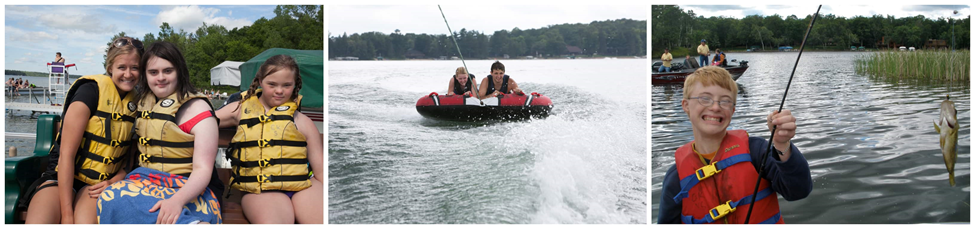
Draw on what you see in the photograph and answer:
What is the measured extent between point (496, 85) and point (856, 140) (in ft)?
11.9

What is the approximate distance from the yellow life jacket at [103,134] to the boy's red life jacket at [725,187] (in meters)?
2.00

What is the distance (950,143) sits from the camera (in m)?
2.05

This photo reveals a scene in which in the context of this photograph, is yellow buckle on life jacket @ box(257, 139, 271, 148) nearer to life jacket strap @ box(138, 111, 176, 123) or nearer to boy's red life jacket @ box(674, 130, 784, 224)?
life jacket strap @ box(138, 111, 176, 123)

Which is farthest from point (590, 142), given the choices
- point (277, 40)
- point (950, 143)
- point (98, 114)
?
point (277, 40)

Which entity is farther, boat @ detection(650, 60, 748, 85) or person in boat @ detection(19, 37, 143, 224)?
boat @ detection(650, 60, 748, 85)

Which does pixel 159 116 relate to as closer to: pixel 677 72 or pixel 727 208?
pixel 727 208

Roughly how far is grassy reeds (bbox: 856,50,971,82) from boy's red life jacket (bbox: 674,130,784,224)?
3.09 meters

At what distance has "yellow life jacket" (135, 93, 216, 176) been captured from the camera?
2076mm

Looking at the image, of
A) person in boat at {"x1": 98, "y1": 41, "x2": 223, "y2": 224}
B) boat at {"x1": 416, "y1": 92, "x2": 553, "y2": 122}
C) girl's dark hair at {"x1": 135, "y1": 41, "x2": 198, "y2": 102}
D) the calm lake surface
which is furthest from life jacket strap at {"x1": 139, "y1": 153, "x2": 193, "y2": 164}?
boat at {"x1": 416, "y1": 92, "x2": 553, "y2": 122}

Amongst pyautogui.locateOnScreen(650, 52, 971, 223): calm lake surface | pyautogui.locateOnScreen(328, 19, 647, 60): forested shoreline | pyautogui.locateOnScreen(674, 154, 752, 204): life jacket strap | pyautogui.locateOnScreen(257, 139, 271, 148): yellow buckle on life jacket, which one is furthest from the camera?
pyautogui.locateOnScreen(328, 19, 647, 60): forested shoreline

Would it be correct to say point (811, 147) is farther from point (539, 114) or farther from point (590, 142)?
point (539, 114)

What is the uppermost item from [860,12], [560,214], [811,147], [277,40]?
[277,40]

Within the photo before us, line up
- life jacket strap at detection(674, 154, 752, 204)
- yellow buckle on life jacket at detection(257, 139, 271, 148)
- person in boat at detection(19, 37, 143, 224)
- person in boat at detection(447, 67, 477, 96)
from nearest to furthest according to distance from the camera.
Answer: life jacket strap at detection(674, 154, 752, 204) → person in boat at detection(19, 37, 143, 224) → yellow buckle on life jacket at detection(257, 139, 271, 148) → person in boat at detection(447, 67, 477, 96)

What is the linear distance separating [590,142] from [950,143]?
4771mm
